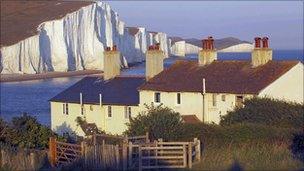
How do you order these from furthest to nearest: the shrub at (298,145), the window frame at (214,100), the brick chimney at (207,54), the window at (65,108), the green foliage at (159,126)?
the window at (65,108) → the brick chimney at (207,54) → the window frame at (214,100) → the green foliage at (159,126) → the shrub at (298,145)

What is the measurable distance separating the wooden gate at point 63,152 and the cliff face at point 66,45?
300 ft

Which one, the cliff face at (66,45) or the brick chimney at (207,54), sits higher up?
the cliff face at (66,45)

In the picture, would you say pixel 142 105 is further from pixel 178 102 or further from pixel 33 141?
pixel 33 141

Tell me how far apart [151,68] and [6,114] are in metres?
A: 15.8

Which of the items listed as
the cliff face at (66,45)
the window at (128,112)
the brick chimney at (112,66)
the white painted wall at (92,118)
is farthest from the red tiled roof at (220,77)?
the cliff face at (66,45)

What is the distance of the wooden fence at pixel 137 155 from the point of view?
18312 millimetres

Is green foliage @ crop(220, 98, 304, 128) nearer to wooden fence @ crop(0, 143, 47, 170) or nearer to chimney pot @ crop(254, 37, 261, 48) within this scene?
chimney pot @ crop(254, 37, 261, 48)

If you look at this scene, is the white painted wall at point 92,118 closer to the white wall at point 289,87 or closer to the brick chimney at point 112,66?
the brick chimney at point 112,66

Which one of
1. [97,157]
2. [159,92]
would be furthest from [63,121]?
[97,157]

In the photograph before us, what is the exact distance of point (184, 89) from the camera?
110ft

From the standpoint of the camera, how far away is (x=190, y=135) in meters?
23.9

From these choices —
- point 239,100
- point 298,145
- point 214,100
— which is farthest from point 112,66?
point 298,145

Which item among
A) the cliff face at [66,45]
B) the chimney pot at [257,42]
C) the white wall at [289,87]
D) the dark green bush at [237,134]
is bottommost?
the dark green bush at [237,134]

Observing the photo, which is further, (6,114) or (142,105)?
(6,114)
